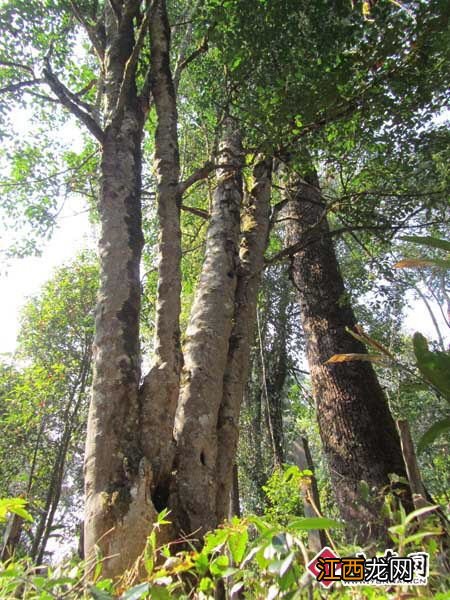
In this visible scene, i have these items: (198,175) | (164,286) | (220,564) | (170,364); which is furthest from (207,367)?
(220,564)

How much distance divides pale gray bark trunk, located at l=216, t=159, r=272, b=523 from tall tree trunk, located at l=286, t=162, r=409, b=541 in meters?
0.45

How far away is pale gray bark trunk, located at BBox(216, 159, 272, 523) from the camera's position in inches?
96.9

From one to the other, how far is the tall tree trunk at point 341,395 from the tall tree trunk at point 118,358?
5.41ft

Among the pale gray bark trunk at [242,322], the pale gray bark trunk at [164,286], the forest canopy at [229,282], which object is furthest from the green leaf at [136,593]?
the pale gray bark trunk at [242,322]

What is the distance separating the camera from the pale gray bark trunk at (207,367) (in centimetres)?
206

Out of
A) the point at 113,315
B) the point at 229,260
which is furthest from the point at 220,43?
the point at 113,315

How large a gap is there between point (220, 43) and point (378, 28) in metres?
1.02

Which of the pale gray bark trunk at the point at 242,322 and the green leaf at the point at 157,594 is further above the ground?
the pale gray bark trunk at the point at 242,322

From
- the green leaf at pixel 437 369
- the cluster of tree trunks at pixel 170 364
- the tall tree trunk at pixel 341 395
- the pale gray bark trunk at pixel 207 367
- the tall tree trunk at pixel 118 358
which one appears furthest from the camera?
the tall tree trunk at pixel 341 395

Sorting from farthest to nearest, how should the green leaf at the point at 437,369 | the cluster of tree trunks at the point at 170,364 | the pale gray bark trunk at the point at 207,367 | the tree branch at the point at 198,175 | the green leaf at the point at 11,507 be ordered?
1. the tree branch at the point at 198,175
2. the pale gray bark trunk at the point at 207,367
3. the cluster of tree trunks at the point at 170,364
4. the green leaf at the point at 437,369
5. the green leaf at the point at 11,507

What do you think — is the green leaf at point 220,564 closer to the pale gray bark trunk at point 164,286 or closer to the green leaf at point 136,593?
the green leaf at point 136,593

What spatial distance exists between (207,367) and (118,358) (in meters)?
0.63

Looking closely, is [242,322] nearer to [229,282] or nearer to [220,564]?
[229,282]

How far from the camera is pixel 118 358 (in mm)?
2145
